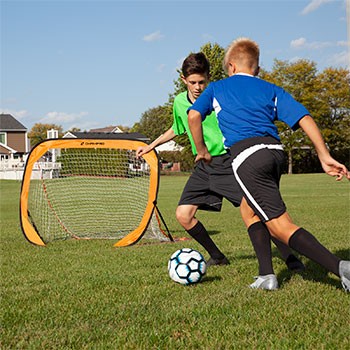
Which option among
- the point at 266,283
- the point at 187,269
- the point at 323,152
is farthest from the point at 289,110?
the point at 187,269

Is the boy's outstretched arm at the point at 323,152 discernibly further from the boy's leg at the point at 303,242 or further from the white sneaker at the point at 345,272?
the white sneaker at the point at 345,272

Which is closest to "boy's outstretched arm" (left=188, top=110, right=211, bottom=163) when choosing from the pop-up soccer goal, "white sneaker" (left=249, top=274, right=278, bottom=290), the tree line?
"white sneaker" (left=249, top=274, right=278, bottom=290)

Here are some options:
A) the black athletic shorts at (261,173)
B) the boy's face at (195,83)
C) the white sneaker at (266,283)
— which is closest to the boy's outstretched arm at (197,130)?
the black athletic shorts at (261,173)

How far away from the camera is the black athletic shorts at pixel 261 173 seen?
4039mm

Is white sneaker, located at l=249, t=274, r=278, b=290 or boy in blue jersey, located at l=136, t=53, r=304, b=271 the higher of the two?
boy in blue jersey, located at l=136, t=53, r=304, b=271

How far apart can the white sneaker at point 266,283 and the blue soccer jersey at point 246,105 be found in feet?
3.65

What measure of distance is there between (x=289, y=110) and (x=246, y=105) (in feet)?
1.10

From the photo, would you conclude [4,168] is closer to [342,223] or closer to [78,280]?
[342,223]

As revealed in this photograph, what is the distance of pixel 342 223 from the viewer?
10.0 m

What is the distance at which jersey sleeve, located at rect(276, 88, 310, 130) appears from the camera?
3953mm

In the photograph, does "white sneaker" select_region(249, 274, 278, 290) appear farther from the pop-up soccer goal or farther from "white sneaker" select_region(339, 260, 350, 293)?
the pop-up soccer goal

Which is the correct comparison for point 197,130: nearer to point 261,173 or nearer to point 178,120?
point 261,173

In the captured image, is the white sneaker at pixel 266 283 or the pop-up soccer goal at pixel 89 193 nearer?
the white sneaker at pixel 266 283

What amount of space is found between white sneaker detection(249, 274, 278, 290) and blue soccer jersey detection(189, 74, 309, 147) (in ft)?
3.65
